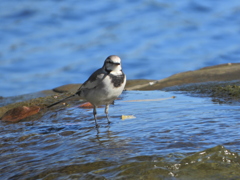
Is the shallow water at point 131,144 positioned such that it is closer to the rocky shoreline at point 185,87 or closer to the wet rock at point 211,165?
the wet rock at point 211,165

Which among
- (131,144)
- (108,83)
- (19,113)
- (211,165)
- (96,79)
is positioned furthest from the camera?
(19,113)

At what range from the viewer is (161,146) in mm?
3855

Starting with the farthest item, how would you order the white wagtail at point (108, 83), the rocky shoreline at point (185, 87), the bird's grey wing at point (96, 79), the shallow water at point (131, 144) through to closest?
the rocky shoreline at point (185, 87) → the bird's grey wing at point (96, 79) → the white wagtail at point (108, 83) → the shallow water at point (131, 144)

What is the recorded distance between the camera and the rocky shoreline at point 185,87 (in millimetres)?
6531

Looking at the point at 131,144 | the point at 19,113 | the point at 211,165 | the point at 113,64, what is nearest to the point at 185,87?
the point at 113,64

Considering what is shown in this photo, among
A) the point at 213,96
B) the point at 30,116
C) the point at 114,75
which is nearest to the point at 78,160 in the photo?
the point at 114,75

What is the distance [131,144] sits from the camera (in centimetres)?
405

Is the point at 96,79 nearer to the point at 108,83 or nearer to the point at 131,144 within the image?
the point at 108,83

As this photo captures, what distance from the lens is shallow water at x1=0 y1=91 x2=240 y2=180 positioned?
3.32 meters

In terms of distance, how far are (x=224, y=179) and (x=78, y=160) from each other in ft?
4.21

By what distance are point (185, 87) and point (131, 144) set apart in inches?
164

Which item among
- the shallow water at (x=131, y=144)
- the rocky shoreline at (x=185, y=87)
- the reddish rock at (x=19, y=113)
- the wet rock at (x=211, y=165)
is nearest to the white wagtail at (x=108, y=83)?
the shallow water at (x=131, y=144)

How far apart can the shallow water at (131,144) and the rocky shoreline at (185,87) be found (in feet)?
1.40

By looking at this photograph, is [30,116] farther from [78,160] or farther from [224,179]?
[224,179]
